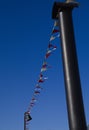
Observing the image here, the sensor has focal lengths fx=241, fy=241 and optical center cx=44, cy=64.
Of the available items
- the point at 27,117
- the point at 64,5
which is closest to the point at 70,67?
the point at 64,5

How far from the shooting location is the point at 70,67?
2973mm

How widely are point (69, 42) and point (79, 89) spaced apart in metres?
0.63

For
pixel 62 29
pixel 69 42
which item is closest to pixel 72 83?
pixel 69 42

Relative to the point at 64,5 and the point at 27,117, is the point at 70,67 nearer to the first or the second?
Result: the point at 64,5

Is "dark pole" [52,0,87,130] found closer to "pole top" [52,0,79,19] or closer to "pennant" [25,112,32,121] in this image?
"pole top" [52,0,79,19]

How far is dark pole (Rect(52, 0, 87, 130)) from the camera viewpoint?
110 inches

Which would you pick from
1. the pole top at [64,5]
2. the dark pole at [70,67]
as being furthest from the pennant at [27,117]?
the pole top at [64,5]

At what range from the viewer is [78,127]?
2.75m

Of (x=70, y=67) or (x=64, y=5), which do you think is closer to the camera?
(x=70, y=67)

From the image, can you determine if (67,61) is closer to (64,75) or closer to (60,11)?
(64,75)

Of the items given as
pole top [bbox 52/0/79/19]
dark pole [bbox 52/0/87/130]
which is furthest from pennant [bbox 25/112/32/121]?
pole top [bbox 52/0/79/19]

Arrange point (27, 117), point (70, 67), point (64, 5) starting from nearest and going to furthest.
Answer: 1. point (70, 67)
2. point (64, 5)
3. point (27, 117)

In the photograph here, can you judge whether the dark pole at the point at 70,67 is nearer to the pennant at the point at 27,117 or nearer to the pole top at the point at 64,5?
the pole top at the point at 64,5

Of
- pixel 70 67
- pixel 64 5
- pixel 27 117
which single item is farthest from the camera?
pixel 27 117
